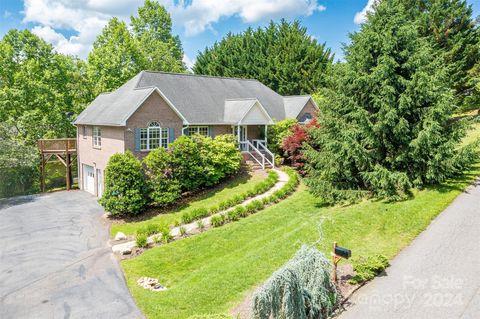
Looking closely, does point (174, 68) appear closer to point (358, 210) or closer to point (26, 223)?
point (26, 223)

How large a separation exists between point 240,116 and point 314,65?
24.0m

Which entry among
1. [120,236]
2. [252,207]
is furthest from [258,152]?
[120,236]

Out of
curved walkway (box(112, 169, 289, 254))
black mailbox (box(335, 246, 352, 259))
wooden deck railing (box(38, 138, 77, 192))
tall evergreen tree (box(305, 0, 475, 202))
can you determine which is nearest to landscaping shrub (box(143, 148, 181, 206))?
curved walkway (box(112, 169, 289, 254))

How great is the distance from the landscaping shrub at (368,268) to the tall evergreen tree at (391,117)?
583cm

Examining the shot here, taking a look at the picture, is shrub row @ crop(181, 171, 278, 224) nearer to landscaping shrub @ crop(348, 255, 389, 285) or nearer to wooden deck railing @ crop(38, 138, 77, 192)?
landscaping shrub @ crop(348, 255, 389, 285)

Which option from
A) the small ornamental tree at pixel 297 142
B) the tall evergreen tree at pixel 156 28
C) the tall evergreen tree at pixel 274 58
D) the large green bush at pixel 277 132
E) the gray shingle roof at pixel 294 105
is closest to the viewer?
the small ornamental tree at pixel 297 142

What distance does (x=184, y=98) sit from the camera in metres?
28.3

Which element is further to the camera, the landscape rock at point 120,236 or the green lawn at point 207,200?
the green lawn at point 207,200

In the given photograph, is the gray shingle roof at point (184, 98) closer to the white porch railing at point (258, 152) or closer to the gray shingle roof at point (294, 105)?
the gray shingle roof at point (294, 105)

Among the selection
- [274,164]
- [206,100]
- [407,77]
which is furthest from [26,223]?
[407,77]

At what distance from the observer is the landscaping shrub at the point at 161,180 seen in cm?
2150

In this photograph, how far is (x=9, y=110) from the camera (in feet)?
106

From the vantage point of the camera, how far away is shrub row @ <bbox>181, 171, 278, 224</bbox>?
1914 centimetres

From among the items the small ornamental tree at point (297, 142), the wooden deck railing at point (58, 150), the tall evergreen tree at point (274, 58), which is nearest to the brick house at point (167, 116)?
the wooden deck railing at point (58, 150)
